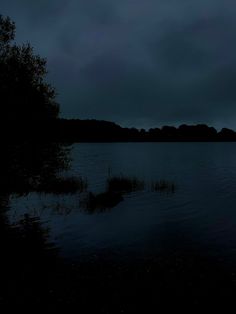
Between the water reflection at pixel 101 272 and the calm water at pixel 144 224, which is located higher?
the water reflection at pixel 101 272

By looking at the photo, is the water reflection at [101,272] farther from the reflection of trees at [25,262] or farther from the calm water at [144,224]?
the calm water at [144,224]

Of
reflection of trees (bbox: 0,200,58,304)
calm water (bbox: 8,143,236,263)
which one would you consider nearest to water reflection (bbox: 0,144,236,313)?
reflection of trees (bbox: 0,200,58,304)

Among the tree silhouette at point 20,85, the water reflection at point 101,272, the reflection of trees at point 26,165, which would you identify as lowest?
the water reflection at point 101,272

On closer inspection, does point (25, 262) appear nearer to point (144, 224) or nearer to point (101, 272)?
point (101, 272)

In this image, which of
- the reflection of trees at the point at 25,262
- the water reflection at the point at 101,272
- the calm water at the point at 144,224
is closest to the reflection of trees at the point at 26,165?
the water reflection at the point at 101,272

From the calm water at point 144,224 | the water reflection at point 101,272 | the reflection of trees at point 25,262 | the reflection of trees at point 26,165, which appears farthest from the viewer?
the reflection of trees at point 26,165

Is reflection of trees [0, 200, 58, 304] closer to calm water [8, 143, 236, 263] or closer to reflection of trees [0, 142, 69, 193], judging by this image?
calm water [8, 143, 236, 263]

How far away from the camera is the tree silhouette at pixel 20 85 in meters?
27.8

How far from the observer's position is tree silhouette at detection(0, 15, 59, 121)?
27750 millimetres

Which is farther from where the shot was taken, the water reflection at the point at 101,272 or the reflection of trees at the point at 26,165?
the reflection of trees at the point at 26,165

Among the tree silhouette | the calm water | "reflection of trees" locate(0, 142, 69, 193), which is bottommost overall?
the calm water

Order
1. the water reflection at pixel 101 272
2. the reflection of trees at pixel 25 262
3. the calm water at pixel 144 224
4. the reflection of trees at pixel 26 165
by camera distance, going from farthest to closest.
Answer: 1. the reflection of trees at pixel 26 165
2. the calm water at pixel 144 224
3. the reflection of trees at pixel 25 262
4. the water reflection at pixel 101 272

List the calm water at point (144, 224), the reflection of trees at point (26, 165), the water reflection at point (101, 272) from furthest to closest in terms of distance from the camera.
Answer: the reflection of trees at point (26, 165), the calm water at point (144, 224), the water reflection at point (101, 272)

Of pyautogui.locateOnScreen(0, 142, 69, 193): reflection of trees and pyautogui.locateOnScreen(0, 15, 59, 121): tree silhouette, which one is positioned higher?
pyautogui.locateOnScreen(0, 15, 59, 121): tree silhouette
